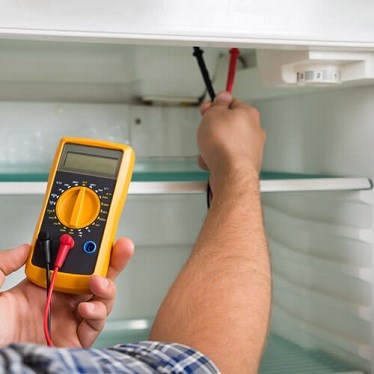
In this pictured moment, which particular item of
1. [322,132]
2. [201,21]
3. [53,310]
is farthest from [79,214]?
[322,132]

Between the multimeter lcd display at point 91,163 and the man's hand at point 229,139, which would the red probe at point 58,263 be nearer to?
the multimeter lcd display at point 91,163

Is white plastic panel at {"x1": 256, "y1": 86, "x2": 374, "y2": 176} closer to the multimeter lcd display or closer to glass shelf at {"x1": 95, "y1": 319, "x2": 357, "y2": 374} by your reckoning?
glass shelf at {"x1": 95, "y1": 319, "x2": 357, "y2": 374}

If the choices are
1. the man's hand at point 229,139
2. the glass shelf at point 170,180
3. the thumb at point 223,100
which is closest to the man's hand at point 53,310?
the glass shelf at point 170,180

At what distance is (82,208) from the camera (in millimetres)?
738

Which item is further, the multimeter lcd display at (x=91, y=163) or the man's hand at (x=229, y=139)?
the man's hand at (x=229, y=139)

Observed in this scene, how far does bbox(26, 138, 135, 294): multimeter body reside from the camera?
2.36 ft

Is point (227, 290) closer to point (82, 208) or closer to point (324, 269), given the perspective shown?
point (82, 208)

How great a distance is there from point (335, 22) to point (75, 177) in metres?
0.35

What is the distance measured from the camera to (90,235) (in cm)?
73

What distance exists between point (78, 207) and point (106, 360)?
0.82ft

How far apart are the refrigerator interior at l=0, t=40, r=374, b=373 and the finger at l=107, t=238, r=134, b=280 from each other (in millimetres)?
293

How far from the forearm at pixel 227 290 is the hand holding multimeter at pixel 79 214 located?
0.10 meters

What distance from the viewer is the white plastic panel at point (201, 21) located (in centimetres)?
69

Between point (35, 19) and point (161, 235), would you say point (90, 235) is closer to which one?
point (35, 19)
